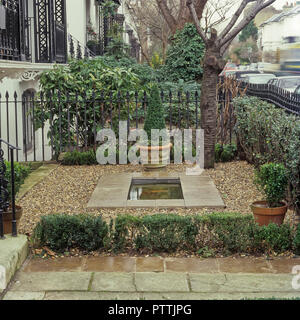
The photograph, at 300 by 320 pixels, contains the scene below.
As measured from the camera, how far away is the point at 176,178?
28.8 feet

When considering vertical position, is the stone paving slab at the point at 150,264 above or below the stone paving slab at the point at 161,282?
above

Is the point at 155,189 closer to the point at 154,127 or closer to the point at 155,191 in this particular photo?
the point at 155,191

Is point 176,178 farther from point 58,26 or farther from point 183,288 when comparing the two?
point 58,26

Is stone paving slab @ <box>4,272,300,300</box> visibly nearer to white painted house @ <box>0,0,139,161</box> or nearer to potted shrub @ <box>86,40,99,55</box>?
white painted house @ <box>0,0,139,161</box>

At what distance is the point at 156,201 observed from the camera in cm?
727


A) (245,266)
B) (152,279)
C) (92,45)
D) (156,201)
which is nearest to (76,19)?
(92,45)

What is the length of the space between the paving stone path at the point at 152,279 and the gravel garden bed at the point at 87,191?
1.33 metres

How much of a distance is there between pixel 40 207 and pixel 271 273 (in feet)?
12.0

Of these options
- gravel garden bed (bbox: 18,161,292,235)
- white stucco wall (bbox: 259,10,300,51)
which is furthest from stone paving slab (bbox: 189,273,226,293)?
white stucco wall (bbox: 259,10,300,51)

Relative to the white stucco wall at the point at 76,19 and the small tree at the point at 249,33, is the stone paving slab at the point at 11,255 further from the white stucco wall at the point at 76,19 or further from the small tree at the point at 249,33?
the small tree at the point at 249,33

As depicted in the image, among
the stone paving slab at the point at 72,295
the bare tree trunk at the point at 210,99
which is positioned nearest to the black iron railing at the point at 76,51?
the bare tree trunk at the point at 210,99

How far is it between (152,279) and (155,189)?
378 cm

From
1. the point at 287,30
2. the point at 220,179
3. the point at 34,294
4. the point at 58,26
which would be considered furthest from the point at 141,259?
the point at 287,30

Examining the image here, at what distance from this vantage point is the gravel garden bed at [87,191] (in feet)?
22.8
